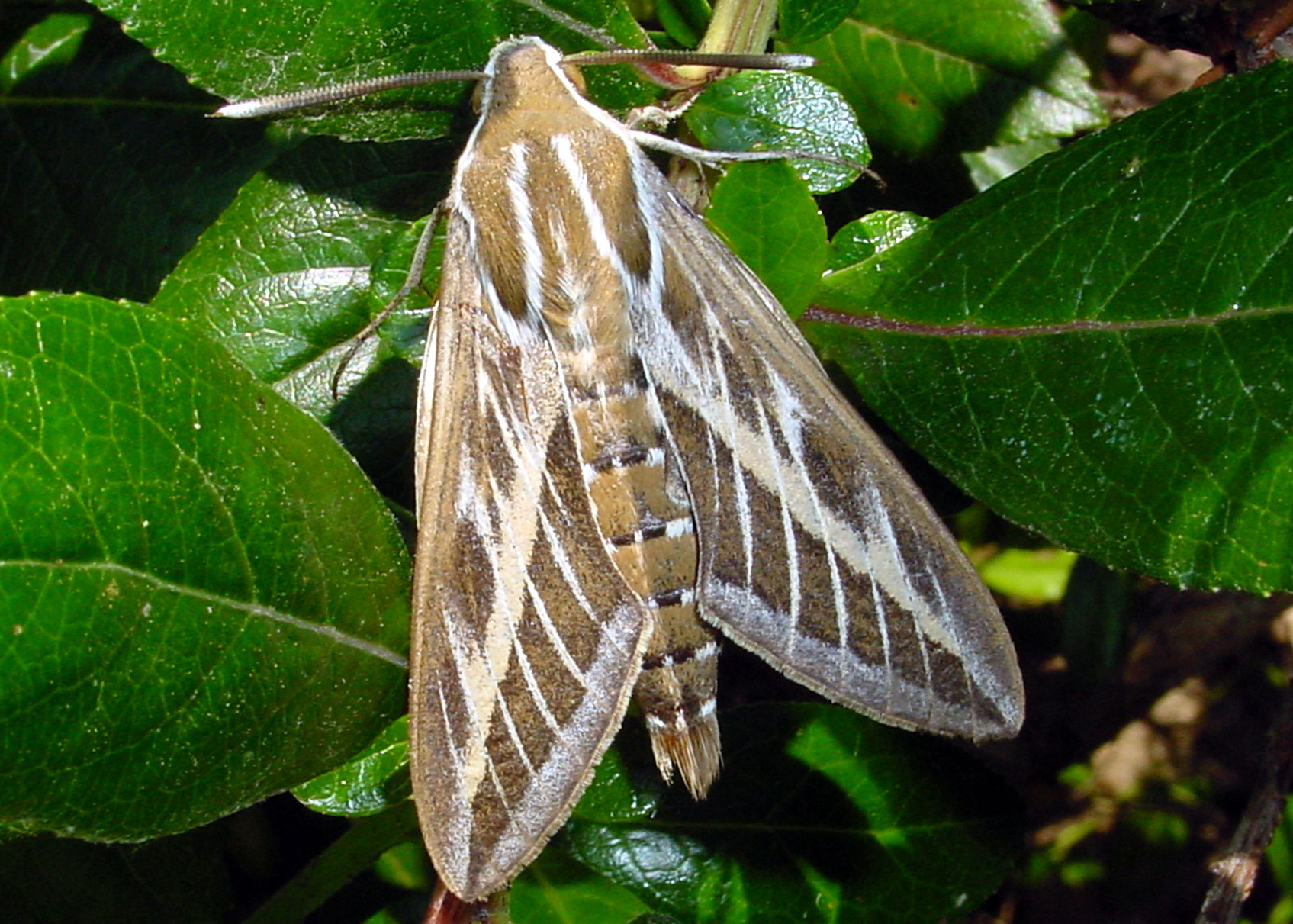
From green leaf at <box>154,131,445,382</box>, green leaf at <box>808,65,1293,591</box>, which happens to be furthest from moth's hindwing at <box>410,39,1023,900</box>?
green leaf at <box>154,131,445,382</box>

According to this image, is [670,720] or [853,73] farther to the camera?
[853,73]

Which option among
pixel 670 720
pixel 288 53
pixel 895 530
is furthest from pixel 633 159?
pixel 670 720

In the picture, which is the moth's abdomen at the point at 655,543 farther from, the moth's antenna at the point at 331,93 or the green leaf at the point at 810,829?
the moth's antenna at the point at 331,93

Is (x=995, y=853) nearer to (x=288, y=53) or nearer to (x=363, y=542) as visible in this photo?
(x=363, y=542)

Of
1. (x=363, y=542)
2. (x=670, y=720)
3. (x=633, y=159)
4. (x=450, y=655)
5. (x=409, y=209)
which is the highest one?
(x=633, y=159)

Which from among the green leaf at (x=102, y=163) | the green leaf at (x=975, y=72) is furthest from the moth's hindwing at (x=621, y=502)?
the green leaf at (x=102, y=163)

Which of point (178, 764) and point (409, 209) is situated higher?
point (409, 209)

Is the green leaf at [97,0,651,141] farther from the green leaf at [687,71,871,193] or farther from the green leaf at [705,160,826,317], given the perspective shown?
the green leaf at [705,160,826,317]
